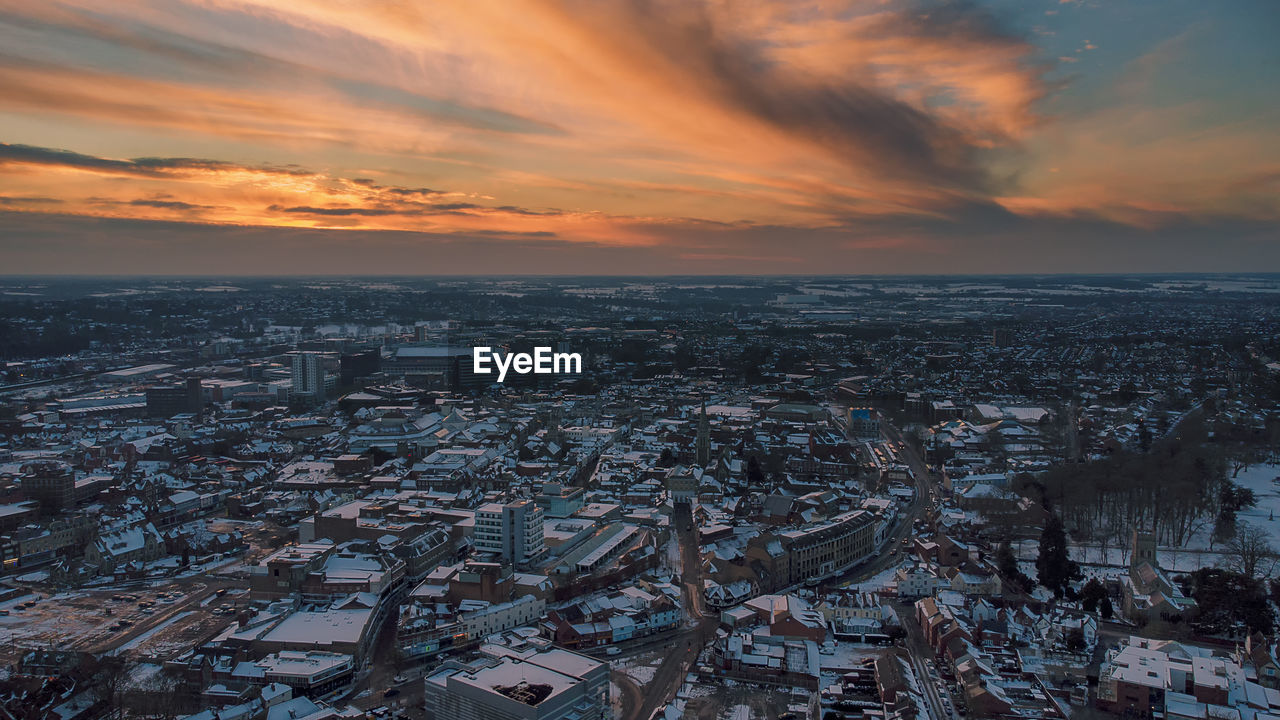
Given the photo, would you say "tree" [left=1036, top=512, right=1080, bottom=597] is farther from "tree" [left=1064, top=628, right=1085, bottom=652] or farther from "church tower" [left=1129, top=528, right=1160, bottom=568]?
"tree" [left=1064, top=628, right=1085, bottom=652]

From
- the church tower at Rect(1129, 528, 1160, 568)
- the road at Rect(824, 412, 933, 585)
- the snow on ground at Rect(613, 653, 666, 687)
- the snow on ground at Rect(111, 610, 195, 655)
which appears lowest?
the snow on ground at Rect(111, 610, 195, 655)

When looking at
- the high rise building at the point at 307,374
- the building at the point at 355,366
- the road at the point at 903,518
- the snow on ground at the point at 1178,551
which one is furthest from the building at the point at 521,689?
the building at the point at 355,366

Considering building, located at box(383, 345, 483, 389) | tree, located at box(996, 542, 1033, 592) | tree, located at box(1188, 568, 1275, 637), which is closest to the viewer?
tree, located at box(1188, 568, 1275, 637)

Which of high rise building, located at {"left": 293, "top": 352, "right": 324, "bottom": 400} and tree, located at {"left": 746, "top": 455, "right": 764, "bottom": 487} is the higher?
high rise building, located at {"left": 293, "top": 352, "right": 324, "bottom": 400}

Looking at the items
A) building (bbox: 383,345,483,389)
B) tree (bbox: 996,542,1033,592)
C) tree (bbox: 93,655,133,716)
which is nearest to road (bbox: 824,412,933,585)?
tree (bbox: 996,542,1033,592)

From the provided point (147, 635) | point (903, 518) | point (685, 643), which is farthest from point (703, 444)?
point (147, 635)

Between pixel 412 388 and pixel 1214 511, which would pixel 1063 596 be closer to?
pixel 1214 511

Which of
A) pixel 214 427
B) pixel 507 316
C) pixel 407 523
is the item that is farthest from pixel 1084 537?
pixel 507 316
